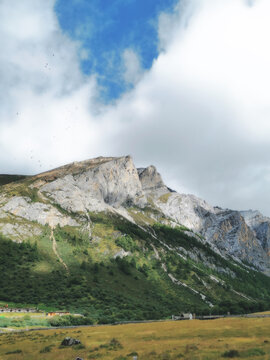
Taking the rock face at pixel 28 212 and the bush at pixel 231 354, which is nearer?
the bush at pixel 231 354

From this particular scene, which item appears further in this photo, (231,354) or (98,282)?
(98,282)

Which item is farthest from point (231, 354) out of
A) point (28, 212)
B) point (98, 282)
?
point (28, 212)

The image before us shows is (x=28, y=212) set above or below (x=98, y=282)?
above

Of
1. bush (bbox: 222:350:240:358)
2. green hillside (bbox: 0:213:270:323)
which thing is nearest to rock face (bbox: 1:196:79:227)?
green hillside (bbox: 0:213:270:323)

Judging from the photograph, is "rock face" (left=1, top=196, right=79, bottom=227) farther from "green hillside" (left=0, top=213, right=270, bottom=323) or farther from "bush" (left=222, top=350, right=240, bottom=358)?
"bush" (left=222, top=350, right=240, bottom=358)

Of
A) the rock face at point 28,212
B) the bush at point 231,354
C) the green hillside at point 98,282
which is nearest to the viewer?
the bush at point 231,354

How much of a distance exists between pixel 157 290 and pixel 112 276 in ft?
83.3

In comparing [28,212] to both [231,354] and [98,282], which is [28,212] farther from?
[231,354]

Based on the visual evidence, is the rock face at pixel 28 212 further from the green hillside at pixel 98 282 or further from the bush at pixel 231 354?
the bush at pixel 231 354

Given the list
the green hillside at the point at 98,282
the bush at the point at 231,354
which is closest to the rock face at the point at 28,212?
the green hillside at the point at 98,282

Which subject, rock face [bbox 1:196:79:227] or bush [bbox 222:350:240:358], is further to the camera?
rock face [bbox 1:196:79:227]

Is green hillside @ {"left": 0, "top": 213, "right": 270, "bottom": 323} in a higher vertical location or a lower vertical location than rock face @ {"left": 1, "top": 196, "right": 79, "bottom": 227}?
lower

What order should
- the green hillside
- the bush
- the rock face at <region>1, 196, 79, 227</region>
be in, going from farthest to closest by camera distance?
the rock face at <region>1, 196, 79, 227</region> < the green hillside < the bush

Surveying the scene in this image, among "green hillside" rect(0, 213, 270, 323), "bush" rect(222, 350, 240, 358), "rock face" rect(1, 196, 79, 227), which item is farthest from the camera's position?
"rock face" rect(1, 196, 79, 227)
